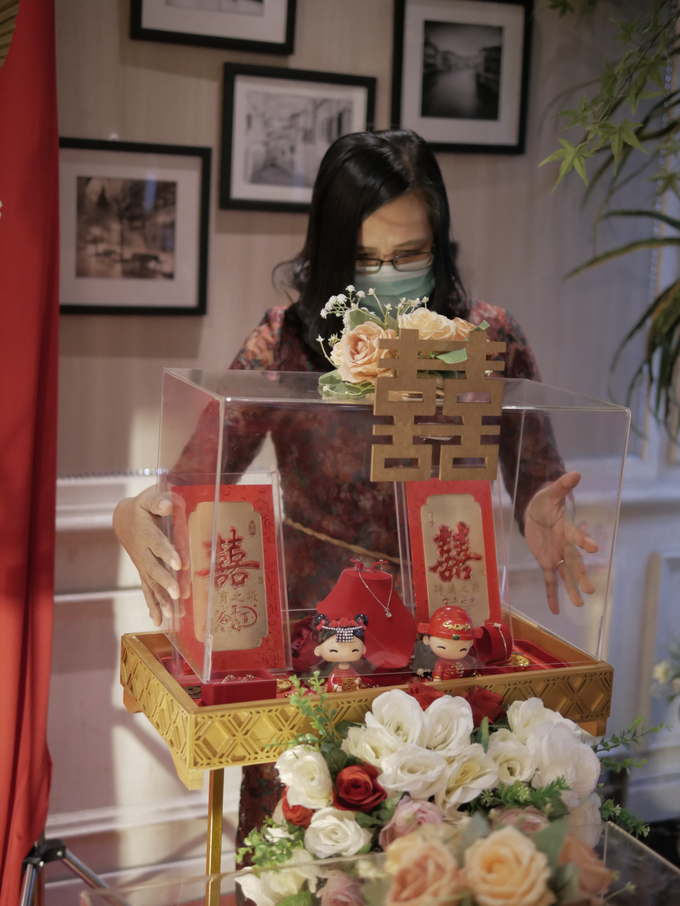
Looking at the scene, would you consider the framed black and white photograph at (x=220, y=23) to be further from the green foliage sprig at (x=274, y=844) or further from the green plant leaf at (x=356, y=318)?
the green foliage sprig at (x=274, y=844)

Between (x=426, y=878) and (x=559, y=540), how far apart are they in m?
Result: 0.63

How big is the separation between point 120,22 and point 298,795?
5.57ft

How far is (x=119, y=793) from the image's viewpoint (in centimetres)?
223

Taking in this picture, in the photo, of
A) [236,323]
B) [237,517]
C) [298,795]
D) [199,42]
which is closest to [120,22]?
[199,42]

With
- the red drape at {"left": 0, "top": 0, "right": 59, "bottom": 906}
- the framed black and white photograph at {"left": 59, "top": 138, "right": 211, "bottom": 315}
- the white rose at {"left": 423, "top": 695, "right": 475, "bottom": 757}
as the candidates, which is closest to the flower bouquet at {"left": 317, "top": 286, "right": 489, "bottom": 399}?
the white rose at {"left": 423, "top": 695, "right": 475, "bottom": 757}

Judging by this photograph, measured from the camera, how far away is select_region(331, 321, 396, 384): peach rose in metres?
1.09

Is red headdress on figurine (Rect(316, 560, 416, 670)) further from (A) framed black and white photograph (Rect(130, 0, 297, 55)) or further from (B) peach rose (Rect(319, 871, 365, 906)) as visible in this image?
(A) framed black and white photograph (Rect(130, 0, 297, 55))

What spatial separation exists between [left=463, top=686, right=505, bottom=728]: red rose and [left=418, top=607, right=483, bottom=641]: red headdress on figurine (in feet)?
0.24

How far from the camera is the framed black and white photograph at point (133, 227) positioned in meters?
1.99

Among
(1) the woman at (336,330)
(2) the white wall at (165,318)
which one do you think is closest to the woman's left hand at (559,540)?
(1) the woman at (336,330)

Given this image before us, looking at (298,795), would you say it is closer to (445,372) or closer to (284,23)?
(445,372)

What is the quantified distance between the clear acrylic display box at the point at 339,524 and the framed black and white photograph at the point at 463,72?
1182 millimetres

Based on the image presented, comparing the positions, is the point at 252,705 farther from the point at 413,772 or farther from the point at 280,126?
the point at 280,126

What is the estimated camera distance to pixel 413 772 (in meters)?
0.95
